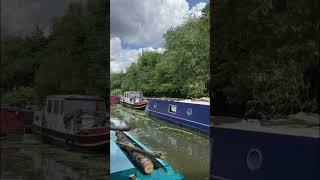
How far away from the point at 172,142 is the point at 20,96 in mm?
1413

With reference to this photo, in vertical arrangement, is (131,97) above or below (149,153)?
above

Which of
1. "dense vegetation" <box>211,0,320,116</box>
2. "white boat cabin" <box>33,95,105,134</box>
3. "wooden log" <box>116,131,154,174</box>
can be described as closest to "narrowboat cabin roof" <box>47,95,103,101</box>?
"white boat cabin" <box>33,95,105,134</box>

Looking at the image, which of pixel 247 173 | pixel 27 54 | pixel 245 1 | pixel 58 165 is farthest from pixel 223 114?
pixel 27 54

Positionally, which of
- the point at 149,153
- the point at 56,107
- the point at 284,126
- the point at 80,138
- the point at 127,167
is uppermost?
the point at 56,107

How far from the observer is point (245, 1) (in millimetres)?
3834

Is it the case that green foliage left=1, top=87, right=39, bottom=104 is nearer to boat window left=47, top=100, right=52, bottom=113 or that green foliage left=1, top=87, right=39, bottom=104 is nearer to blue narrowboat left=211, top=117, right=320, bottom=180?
boat window left=47, top=100, right=52, bottom=113

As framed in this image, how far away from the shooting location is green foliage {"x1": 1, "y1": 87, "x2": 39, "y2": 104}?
3779 mm

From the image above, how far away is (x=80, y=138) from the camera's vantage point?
3.68m

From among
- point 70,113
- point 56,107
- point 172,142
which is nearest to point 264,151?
point 172,142

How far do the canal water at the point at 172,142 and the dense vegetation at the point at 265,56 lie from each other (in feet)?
1.31

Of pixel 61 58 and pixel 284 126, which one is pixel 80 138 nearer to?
pixel 61 58

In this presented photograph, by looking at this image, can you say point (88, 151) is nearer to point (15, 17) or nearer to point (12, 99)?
point (12, 99)

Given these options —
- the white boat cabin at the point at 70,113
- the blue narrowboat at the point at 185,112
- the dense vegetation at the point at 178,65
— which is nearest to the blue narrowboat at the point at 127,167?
the white boat cabin at the point at 70,113

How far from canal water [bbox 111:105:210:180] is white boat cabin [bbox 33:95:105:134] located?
147 millimetres
